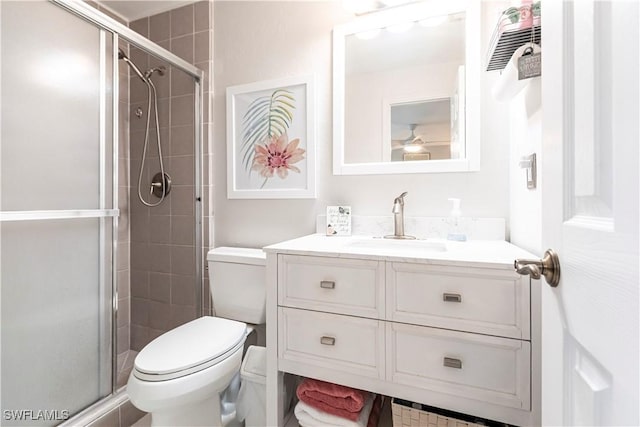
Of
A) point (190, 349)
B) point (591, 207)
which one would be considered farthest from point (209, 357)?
point (591, 207)

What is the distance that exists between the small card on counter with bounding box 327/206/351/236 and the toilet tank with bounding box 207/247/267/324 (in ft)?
1.20

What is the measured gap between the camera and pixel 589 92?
0.42 metres

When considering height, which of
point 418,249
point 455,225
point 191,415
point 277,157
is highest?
point 277,157

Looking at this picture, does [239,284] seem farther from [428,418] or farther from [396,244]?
[428,418]

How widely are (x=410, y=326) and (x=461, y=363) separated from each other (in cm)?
17

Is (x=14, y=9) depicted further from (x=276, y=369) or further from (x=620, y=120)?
(x=620, y=120)

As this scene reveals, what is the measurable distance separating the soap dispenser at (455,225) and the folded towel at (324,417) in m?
0.74

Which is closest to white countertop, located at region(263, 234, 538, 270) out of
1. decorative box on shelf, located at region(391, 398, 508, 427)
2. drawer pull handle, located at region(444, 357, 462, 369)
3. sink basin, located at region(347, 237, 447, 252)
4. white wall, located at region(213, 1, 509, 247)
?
sink basin, located at region(347, 237, 447, 252)

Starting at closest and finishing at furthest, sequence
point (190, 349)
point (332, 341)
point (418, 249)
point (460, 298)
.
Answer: point (460, 298), point (332, 341), point (190, 349), point (418, 249)

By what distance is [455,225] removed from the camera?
4.35ft

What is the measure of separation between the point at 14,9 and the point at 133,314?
172cm

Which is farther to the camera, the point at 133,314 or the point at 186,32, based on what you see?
the point at 133,314

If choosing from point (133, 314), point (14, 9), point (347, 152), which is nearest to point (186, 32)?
point (14, 9)

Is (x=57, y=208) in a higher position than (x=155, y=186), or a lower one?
lower
